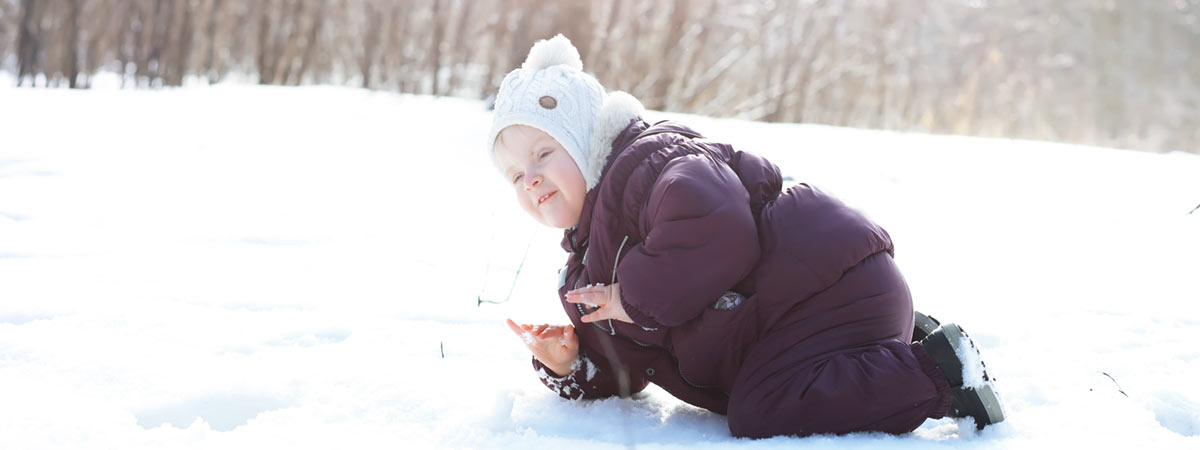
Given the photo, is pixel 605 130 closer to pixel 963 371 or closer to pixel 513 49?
pixel 963 371

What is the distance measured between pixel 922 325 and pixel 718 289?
473 mm

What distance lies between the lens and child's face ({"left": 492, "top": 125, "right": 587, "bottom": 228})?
175cm

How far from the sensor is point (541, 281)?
8.46 ft

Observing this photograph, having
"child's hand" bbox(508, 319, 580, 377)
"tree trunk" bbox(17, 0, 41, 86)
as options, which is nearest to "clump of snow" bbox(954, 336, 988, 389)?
"child's hand" bbox(508, 319, 580, 377)

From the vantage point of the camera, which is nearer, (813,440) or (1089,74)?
(813,440)

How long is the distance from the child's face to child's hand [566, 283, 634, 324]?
208mm

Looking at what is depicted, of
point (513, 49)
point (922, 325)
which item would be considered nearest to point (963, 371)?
point (922, 325)

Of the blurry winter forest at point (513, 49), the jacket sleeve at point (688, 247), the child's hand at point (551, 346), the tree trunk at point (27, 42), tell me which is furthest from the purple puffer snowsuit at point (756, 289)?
the tree trunk at point (27, 42)

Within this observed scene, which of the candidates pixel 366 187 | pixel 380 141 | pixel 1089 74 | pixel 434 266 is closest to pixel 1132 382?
pixel 434 266

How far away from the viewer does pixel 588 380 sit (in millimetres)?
1760

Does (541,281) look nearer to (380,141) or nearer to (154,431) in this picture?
(154,431)

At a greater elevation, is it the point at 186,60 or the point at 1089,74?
the point at 1089,74

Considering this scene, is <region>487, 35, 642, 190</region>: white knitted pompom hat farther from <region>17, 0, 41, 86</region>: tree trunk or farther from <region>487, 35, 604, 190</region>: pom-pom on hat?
<region>17, 0, 41, 86</region>: tree trunk

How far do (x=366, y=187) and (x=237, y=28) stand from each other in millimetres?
2738
